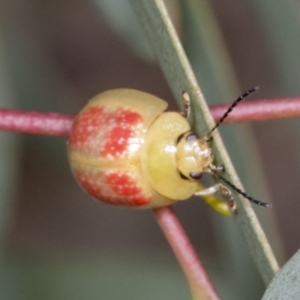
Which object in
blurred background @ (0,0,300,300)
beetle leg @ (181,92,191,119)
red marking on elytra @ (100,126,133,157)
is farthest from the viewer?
blurred background @ (0,0,300,300)

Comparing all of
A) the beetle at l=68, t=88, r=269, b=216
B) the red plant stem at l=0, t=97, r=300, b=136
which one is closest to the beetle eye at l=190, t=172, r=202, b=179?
the beetle at l=68, t=88, r=269, b=216

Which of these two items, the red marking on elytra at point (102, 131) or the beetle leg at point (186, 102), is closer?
the beetle leg at point (186, 102)

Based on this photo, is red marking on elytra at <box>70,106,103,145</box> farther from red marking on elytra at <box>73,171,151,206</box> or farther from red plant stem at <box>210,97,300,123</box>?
red plant stem at <box>210,97,300,123</box>

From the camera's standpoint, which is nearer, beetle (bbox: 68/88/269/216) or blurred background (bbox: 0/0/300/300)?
beetle (bbox: 68/88/269/216)

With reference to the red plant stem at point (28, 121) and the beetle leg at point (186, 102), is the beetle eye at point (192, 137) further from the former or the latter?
the red plant stem at point (28, 121)

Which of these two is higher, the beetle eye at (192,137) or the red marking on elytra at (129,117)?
the red marking on elytra at (129,117)

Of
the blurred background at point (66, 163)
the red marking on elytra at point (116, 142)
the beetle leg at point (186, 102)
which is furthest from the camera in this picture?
the blurred background at point (66, 163)

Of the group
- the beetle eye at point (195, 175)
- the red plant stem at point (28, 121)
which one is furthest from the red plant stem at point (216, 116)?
the beetle eye at point (195, 175)

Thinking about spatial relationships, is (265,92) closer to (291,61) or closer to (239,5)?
(239,5)
